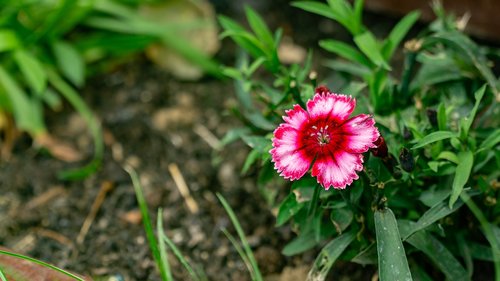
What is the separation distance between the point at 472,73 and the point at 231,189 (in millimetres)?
751

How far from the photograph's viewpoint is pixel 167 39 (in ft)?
7.94

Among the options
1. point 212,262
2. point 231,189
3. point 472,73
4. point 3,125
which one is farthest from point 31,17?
point 472,73

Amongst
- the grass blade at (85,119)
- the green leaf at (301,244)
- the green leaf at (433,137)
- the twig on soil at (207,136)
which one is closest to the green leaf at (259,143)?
the green leaf at (301,244)

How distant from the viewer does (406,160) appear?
150 centimetres

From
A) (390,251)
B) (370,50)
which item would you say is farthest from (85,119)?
(390,251)

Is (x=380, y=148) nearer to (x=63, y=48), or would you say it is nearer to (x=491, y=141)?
(x=491, y=141)

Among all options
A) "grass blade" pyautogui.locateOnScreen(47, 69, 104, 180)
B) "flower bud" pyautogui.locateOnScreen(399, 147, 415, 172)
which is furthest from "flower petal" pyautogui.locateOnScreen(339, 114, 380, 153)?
"grass blade" pyautogui.locateOnScreen(47, 69, 104, 180)

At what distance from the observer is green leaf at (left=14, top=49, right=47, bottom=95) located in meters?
2.10

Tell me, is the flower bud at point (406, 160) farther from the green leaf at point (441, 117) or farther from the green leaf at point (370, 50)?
the green leaf at point (370, 50)

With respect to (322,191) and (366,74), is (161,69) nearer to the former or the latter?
(366,74)

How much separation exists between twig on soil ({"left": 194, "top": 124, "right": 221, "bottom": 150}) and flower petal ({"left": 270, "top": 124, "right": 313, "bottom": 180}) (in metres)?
0.89

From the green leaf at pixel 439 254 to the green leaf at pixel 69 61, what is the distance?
121cm

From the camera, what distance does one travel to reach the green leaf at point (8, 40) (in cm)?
209

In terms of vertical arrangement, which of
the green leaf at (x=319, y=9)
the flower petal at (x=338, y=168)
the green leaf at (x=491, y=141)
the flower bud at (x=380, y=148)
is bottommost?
the flower petal at (x=338, y=168)
